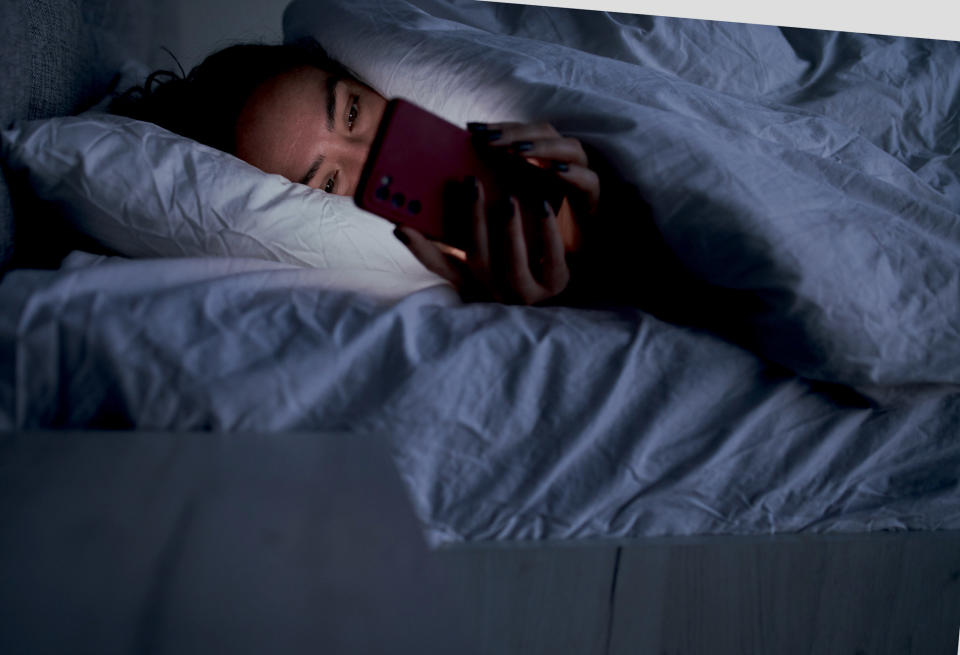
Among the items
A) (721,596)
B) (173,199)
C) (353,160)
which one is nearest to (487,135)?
(353,160)

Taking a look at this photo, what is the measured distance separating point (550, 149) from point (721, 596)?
37 cm

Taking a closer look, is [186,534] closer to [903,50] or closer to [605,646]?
[605,646]

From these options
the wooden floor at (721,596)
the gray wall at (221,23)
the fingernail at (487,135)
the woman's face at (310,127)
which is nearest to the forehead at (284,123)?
the woman's face at (310,127)

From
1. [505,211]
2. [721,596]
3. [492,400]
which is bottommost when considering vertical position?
[721,596]

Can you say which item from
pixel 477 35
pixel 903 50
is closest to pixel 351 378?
pixel 477 35

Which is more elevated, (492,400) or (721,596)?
(492,400)

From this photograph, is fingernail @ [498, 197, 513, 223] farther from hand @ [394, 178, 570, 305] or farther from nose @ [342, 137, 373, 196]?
nose @ [342, 137, 373, 196]

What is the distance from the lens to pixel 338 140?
600 mm

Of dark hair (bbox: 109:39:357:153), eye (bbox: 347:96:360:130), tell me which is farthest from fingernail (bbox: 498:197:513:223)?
dark hair (bbox: 109:39:357:153)

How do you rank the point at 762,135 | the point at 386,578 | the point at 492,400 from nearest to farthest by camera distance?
the point at 386,578 < the point at 492,400 < the point at 762,135

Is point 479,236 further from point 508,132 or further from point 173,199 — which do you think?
point 173,199

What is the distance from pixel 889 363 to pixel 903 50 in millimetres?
566

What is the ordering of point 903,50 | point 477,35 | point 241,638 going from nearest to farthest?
point 241,638 < point 477,35 < point 903,50

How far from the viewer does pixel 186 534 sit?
27 centimetres
